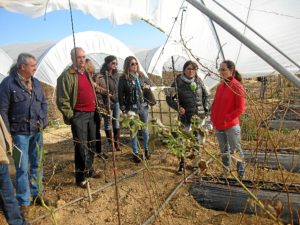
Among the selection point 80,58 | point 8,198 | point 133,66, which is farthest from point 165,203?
point 133,66

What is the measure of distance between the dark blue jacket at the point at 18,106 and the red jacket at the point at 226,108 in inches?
82.0

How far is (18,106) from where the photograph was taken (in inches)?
152

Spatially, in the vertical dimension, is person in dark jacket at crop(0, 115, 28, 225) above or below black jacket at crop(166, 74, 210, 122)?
below

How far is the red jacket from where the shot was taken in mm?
4293

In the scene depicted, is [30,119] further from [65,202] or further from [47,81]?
[47,81]

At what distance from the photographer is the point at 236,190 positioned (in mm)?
4031

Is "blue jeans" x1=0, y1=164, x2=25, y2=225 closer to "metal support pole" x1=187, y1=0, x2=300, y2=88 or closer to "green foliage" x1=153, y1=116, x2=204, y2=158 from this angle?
"green foliage" x1=153, y1=116, x2=204, y2=158

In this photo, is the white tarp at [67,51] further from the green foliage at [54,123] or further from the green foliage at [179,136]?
the green foliage at [179,136]

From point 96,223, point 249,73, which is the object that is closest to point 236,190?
point 96,223

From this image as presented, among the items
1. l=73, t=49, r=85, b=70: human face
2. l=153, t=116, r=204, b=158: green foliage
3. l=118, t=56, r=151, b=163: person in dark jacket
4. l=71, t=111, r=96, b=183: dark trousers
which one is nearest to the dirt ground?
l=71, t=111, r=96, b=183: dark trousers

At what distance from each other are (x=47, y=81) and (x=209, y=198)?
8.56 metres

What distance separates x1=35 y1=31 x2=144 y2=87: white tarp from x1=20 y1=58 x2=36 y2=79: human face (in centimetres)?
780

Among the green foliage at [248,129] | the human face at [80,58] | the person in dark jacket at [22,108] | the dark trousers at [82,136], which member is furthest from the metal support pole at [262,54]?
the green foliage at [248,129]

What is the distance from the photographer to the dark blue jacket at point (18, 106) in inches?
147
